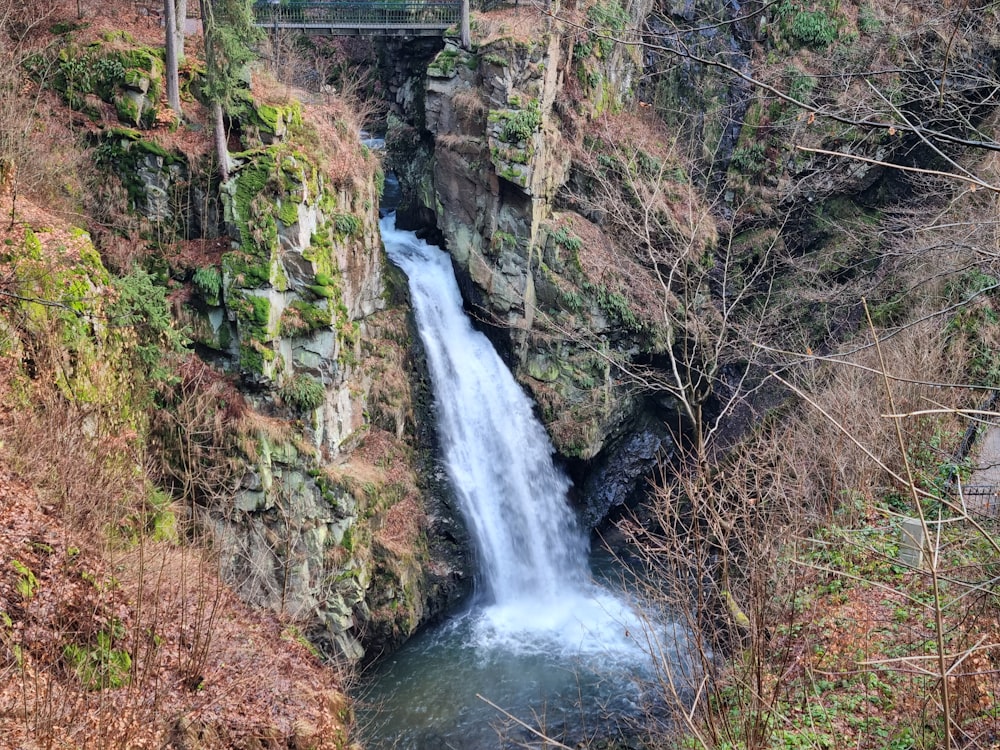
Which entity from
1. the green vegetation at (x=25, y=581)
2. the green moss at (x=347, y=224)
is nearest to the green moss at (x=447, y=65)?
the green moss at (x=347, y=224)

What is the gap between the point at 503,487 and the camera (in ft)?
54.7

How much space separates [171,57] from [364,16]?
683cm

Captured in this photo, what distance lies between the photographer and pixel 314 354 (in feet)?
43.5

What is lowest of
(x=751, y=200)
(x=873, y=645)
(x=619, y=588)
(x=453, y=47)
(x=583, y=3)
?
(x=619, y=588)

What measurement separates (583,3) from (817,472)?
13737mm

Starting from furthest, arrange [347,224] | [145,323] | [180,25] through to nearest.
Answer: [347,224], [180,25], [145,323]

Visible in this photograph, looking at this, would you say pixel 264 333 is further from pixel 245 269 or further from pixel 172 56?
pixel 172 56

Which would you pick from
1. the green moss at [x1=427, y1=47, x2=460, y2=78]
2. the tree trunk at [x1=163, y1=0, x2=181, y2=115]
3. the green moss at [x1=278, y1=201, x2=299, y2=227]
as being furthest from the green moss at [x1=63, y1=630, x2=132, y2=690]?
the green moss at [x1=427, y1=47, x2=460, y2=78]

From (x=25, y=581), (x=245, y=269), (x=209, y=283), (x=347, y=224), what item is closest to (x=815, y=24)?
(x=347, y=224)

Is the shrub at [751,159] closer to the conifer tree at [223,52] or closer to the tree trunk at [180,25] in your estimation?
the conifer tree at [223,52]

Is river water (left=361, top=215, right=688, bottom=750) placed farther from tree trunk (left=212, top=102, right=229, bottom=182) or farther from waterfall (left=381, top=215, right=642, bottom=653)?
tree trunk (left=212, top=102, right=229, bottom=182)

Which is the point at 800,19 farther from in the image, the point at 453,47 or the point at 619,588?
the point at 619,588

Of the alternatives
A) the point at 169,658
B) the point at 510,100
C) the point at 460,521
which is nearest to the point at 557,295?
the point at 510,100

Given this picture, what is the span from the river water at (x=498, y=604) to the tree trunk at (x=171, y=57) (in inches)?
238
